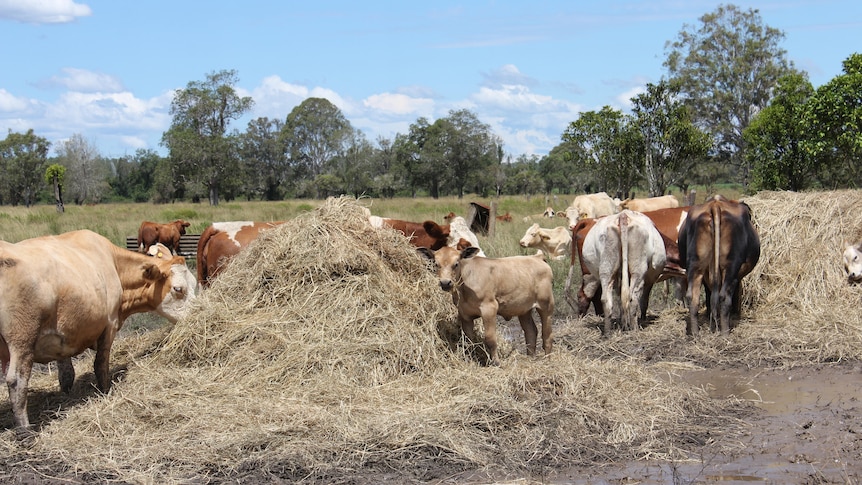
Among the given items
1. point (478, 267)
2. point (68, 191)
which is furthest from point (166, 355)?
point (68, 191)

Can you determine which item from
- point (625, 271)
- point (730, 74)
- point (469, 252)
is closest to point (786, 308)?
point (625, 271)

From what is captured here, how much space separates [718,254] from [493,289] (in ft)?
12.0

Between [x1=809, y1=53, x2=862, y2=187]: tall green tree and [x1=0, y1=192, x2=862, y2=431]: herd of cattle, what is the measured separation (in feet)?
35.4

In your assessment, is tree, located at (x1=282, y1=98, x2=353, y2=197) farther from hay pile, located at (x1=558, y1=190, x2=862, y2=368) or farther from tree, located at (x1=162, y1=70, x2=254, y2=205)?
hay pile, located at (x1=558, y1=190, x2=862, y2=368)

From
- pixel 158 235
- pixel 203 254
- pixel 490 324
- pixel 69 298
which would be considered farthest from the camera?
pixel 158 235

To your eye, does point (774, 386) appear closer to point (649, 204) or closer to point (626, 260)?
point (626, 260)

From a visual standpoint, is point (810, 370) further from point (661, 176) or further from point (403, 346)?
point (661, 176)

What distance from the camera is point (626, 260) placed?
10273mm

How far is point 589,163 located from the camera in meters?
29.7

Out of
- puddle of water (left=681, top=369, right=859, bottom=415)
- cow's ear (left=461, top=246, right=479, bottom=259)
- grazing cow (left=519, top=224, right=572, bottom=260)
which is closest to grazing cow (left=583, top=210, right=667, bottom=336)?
puddle of water (left=681, top=369, right=859, bottom=415)

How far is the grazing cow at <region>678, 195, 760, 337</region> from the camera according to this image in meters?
9.97

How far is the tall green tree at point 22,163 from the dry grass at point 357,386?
65784 mm

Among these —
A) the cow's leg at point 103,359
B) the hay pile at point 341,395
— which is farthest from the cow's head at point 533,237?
the cow's leg at point 103,359

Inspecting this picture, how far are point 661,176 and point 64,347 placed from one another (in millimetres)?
24829
